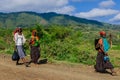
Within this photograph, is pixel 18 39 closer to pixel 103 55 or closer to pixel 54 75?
pixel 54 75

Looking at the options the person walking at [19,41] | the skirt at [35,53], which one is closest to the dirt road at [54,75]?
the person walking at [19,41]

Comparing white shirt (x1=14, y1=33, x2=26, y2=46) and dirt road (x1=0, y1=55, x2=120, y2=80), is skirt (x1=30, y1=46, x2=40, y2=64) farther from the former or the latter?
dirt road (x1=0, y1=55, x2=120, y2=80)

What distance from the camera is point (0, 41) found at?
95.4 feet

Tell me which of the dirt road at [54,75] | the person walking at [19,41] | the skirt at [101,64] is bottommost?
the dirt road at [54,75]

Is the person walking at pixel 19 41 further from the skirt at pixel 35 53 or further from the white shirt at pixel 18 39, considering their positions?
the skirt at pixel 35 53

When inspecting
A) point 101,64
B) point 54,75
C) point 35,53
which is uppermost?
point 35,53

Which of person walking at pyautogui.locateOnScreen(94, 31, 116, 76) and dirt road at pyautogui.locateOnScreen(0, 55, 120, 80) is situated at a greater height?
person walking at pyautogui.locateOnScreen(94, 31, 116, 76)

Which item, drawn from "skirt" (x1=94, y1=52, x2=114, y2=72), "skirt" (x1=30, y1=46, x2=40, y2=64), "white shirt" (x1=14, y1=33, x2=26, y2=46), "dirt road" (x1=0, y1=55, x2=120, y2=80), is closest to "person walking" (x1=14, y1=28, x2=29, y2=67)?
"white shirt" (x1=14, y1=33, x2=26, y2=46)

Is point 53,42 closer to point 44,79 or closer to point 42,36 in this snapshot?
point 42,36

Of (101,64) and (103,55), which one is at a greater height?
(103,55)

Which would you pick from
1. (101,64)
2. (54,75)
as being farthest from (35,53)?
(101,64)

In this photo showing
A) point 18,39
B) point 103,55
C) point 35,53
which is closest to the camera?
point 103,55

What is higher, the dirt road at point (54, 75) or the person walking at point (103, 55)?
the person walking at point (103, 55)

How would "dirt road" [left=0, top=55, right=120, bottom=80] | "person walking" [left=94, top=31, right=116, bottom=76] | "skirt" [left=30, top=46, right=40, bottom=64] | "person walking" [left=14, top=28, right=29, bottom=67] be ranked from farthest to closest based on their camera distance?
"skirt" [left=30, top=46, right=40, bottom=64], "person walking" [left=14, top=28, right=29, bottom=67], "person walking" [left=94, top=31, right=116, bottom=76], "dirt road" [left=0, top=55, right=120, bottom=80]
